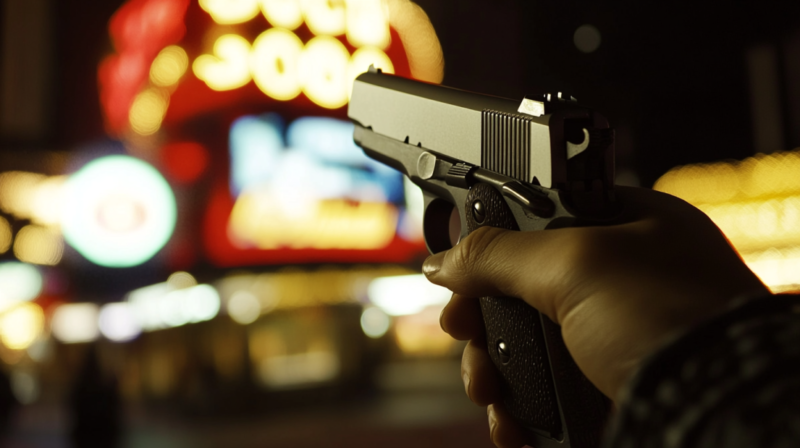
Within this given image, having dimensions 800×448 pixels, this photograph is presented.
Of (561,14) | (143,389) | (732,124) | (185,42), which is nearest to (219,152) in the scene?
(185,42)

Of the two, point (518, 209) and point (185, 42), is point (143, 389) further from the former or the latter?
point (518, 209)

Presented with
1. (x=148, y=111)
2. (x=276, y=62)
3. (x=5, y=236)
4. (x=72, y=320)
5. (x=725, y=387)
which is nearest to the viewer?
(x=725, y=387)

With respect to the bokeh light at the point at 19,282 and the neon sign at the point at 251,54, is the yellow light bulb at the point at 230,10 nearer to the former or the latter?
the neon sign at the point at 251,54

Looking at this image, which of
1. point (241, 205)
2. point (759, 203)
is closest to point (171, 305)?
point (241, 205)

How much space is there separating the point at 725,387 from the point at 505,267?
1.72ft

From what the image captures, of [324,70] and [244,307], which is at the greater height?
[324,70]

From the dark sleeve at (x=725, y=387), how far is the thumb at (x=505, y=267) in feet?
1.17

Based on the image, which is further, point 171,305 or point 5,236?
point 5,236

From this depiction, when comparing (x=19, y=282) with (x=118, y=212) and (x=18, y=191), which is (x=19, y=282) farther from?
(x=118, y=212)

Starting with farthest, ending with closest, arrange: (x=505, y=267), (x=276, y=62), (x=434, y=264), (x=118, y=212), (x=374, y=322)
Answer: (x=374, y=322)
(x=276, y=62)
(x=118, y=212)
(x=434, y=264)
(x=505, y=267)

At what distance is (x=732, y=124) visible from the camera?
8992mm

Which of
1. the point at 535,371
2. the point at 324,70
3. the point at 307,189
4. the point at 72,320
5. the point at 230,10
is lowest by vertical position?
the point at 72,320

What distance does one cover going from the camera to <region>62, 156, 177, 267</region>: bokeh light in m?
6.58

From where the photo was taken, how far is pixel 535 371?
108 cm
